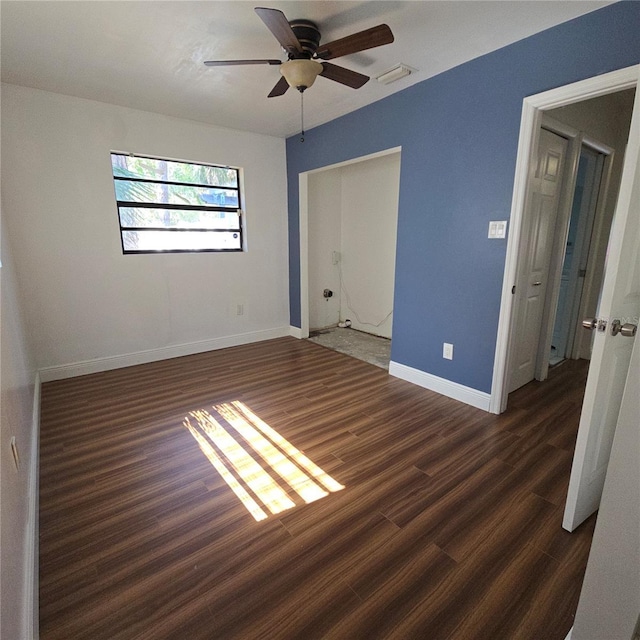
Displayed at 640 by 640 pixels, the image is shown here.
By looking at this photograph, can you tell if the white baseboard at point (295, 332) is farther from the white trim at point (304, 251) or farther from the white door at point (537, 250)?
the white door at point (537, 250)

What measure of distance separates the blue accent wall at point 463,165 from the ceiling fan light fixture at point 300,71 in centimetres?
115

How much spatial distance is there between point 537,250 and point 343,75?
80.5 inches

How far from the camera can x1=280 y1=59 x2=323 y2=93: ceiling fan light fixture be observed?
1990 millimetres

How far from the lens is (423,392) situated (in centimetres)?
300

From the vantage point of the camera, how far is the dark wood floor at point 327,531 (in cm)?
121

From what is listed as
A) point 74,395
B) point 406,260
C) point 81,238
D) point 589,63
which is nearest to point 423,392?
point 406,260

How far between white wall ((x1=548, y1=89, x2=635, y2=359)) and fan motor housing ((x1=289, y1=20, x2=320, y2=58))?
6.02ft

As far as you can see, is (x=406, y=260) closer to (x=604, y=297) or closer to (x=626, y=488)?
(x=604, y=297)

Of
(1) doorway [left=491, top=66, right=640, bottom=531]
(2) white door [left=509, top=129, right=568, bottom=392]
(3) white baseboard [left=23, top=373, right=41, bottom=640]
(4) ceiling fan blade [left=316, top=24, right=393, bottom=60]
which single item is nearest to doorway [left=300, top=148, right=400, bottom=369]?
(2) white door [left=509, top=129, right=568, bottom=392]

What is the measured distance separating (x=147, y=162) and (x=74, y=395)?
2.42 meters

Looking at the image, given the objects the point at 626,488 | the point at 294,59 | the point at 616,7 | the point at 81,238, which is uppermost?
the point at 616,7

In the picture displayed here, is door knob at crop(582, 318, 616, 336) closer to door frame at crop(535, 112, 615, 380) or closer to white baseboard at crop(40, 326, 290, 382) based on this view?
door frame at crop(535, 112, 615, 380)

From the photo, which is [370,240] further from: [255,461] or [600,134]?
[255,461]

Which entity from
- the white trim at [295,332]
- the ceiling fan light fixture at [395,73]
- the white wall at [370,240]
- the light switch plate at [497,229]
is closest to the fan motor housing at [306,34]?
the ceiling fan light fixture at [395,73]
